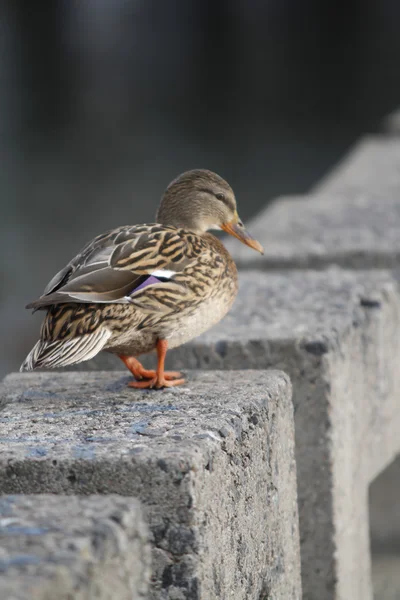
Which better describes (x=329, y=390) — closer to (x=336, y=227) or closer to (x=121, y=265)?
(x=121, y=265)

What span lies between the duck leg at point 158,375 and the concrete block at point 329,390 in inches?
14.0

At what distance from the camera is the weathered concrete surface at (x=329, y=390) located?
285 centimetres

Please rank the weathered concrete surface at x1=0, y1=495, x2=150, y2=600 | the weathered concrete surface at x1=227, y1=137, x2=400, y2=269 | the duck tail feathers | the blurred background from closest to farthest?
the weathered concrete surface at x1=0, y1=495, x2=150, y2=600, the duck tail feathers, the weathered concrete surface at x1=227, y1=137, x2=400, y2=269, the blurred background

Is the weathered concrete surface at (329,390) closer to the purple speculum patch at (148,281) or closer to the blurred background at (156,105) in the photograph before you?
the purple speculum patch at (148,281)

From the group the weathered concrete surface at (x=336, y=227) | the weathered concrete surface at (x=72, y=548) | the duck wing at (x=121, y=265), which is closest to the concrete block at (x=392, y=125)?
the weathered concrete surface at (x=336, y=227)

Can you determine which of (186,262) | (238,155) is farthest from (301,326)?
(238,155)

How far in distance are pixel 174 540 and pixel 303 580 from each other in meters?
1.11

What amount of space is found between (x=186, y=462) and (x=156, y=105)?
14.6 m

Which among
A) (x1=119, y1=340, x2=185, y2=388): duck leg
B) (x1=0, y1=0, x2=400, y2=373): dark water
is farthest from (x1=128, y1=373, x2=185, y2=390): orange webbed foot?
(x1=0, y1=0, x2=400, y2=373): dark water

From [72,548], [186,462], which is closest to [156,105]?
[186,462]

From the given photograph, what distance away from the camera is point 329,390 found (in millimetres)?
2830

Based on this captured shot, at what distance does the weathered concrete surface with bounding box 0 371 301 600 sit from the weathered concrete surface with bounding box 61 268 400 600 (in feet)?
1.00

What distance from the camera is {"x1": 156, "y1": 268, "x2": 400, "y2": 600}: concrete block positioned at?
285cm

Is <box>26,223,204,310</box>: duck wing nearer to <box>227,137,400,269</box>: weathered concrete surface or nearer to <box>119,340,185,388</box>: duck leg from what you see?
<box>119,340,185,388</box>: duck leg
